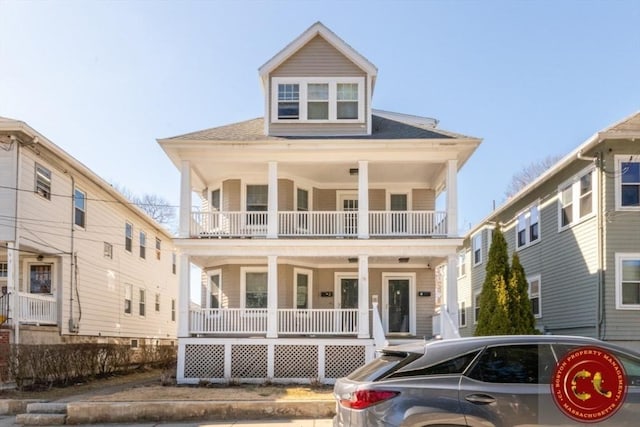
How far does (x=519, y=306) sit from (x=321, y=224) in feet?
19.4

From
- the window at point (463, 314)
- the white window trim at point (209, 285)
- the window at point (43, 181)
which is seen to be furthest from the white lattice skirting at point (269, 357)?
the window at point (463, 314)

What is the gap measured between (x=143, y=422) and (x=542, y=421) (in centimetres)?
664

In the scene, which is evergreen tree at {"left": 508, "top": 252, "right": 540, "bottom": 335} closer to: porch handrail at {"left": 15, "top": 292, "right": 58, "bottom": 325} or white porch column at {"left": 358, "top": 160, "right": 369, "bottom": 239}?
white porch column at {"left": 358, "top": 160, "right": 369, "bottom": 239}

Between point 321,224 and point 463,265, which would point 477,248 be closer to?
point 463,265

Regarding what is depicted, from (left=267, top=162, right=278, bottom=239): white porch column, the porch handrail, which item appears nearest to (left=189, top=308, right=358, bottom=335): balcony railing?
(left=267, top=162, right=278, bottom=239): white porch column

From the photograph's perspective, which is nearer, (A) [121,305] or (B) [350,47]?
(B) [350,47]

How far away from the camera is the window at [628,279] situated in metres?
13.2

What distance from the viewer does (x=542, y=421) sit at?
4602mm

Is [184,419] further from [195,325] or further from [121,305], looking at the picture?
[121,305]

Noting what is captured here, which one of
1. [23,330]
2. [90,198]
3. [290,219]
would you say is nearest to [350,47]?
[290,219]

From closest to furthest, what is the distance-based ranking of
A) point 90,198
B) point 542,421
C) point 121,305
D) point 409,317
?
point 542,421, point 409,317, point 90,198, point 121,305

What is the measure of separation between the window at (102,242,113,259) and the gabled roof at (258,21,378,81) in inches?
360

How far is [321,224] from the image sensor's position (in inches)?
598

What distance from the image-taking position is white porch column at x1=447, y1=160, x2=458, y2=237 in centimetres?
1374
